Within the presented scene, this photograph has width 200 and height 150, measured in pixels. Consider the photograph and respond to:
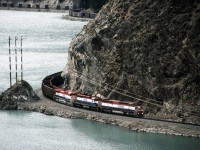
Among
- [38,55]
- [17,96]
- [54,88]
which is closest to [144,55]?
[54,88]

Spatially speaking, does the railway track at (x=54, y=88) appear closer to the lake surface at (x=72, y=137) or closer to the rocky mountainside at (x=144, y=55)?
the rocky mountainside at (x=144, y=55)

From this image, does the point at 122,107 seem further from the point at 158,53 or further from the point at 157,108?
the point at 158,53

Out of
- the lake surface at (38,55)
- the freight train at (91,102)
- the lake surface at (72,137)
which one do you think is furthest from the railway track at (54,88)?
the lake surface at (38,55)

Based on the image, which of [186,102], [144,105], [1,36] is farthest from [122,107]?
[1,36]

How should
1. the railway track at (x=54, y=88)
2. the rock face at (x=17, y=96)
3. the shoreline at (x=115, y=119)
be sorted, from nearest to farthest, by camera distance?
the shoreline at (x=115, y=119)
the railway track at (x=54, y=88)
the rock face at (x=17, y=96)

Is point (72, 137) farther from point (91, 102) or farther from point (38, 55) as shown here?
point (38, 55)

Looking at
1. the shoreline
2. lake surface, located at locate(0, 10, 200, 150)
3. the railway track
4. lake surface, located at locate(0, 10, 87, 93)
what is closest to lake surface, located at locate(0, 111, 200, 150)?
lake surface, located at locate(0, 10, 200, 150)

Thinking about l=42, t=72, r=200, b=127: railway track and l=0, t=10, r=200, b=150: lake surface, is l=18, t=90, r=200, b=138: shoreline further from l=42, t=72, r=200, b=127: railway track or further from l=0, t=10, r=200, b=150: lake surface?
l=0, t=10, r=200, b=150: lake surface
